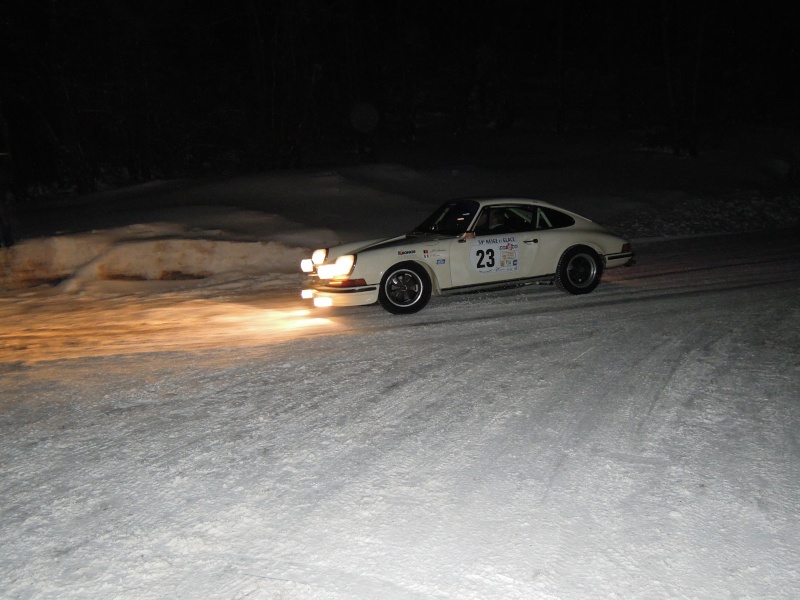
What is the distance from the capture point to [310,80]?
2505 centimetres

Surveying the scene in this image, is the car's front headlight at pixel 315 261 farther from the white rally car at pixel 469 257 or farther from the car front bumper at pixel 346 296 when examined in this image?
the car front bumper at pixel 346 296

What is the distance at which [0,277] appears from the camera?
38.7 feet

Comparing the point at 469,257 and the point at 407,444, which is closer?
the point at 407,444

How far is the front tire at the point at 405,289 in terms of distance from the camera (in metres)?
8.41

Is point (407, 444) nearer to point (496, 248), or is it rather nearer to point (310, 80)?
point (496, 248)

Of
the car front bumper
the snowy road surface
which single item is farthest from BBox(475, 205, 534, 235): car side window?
the car front bumper

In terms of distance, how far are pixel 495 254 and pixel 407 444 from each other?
473 cm

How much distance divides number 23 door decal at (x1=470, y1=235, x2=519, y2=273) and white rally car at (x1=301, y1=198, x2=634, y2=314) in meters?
0.01

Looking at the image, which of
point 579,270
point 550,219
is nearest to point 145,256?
point 550,219

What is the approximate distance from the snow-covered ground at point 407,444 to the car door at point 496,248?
1.41 ft

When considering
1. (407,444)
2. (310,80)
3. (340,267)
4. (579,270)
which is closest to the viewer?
(407,444)

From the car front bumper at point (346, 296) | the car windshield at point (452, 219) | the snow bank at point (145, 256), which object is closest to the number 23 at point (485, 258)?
the car windshield at point (452, 219)

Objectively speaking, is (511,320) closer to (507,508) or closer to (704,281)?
(704,281)

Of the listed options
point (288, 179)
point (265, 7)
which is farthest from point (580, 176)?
point (265, 7)
